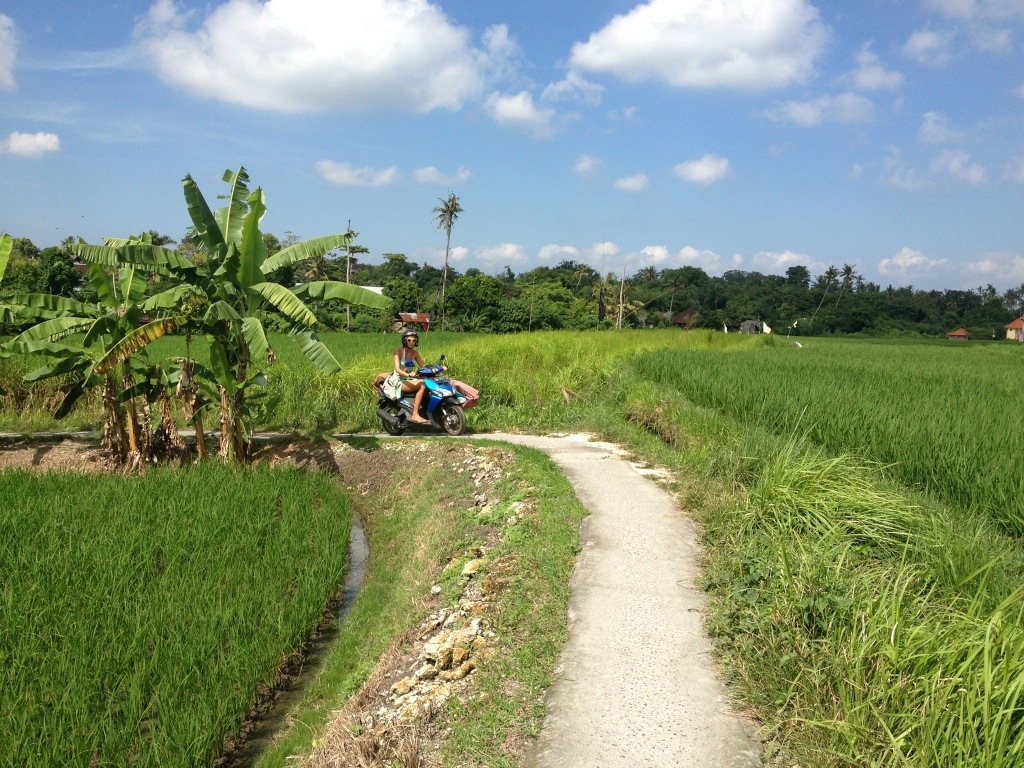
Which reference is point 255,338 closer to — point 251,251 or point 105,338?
point 251,251

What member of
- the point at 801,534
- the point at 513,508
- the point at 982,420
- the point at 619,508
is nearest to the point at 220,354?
the point at 513,508

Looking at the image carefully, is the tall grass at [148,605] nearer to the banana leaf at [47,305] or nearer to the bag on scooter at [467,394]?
the banana leaf at [47,305]

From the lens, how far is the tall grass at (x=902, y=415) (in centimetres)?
575

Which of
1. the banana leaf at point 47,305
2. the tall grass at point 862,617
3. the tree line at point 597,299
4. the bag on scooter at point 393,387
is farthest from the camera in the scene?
the tree line at point 597,299

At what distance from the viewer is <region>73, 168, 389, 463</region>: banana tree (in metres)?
8.47

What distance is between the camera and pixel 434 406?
34.2 ft

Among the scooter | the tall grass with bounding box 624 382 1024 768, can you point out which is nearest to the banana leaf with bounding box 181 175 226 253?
the scooter

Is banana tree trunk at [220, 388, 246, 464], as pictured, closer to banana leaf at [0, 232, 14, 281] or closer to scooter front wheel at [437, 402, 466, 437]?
scooter front wheel at [437, 402, 466, 437]

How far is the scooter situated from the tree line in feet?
15.1

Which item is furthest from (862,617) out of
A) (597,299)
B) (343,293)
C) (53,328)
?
(597,299)

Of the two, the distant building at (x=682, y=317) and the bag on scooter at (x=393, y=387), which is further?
the distant building at (x=682, y=317)

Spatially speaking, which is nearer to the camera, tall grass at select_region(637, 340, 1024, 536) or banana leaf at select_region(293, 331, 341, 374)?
tall grass at select_region(637, 340, 1024, 536)

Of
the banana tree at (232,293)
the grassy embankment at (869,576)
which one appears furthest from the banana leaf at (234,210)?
the grassy embankment at (869,576)

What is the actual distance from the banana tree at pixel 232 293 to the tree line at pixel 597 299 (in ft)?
4.19
